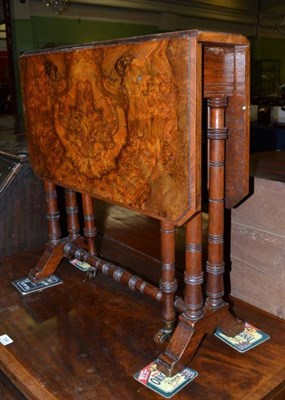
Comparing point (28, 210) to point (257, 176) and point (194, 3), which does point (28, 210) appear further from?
point (194, 3)

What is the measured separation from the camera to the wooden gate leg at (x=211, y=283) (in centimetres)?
112

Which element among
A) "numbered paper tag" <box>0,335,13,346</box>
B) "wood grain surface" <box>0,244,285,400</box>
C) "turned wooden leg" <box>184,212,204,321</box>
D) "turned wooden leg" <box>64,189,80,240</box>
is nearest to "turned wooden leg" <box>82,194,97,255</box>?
"turned wooden leg" <box>64,189,80,240</box>

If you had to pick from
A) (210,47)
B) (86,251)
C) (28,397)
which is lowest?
(28,397)

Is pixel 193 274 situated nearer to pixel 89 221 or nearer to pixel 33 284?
pixel 89 221

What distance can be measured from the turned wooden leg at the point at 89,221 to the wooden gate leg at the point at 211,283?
613mm

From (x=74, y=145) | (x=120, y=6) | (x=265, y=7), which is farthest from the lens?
(x=265, y=7)

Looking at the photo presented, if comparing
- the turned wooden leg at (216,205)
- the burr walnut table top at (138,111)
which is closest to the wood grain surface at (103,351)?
the turned wooden leg at (216,205)

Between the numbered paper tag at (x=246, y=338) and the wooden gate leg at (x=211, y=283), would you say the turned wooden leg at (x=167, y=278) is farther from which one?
the numbered paper tag at (x=246, y=338)

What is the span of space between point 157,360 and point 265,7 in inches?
421

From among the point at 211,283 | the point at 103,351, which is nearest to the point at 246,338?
the point at 211,283

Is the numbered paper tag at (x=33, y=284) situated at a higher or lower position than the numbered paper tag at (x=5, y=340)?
higher

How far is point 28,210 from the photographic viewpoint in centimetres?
199

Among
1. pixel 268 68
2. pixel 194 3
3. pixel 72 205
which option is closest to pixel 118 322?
pixel 72 205

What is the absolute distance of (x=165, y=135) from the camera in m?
1.06
